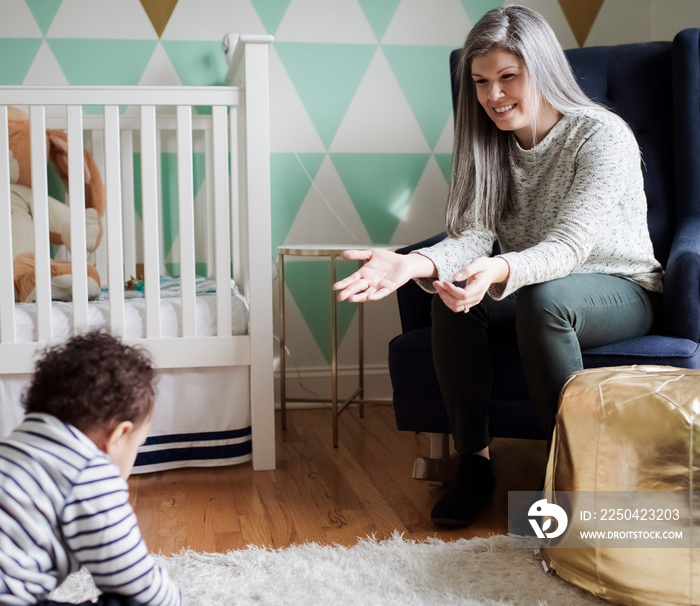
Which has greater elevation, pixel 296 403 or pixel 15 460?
pixel 15 460

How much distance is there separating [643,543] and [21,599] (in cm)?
76

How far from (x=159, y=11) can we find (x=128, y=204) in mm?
603

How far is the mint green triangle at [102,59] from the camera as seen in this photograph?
2.28 metres

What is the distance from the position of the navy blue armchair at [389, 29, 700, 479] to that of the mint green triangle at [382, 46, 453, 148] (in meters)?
0.51

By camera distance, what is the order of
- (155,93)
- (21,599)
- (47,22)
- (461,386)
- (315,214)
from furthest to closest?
(315,214)
(47,22)
(155,93)
(461,386)
(21,599)

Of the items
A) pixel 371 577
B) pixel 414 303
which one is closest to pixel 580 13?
pixel 414 303

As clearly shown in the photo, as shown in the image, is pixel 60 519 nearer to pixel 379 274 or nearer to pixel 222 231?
A: pixel 379 274

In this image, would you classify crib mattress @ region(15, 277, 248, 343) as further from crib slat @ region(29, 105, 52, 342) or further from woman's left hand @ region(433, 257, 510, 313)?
woman's left hand @ region(433, 257, 510, 313)

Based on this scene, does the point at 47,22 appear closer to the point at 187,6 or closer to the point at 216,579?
the point at 187,6

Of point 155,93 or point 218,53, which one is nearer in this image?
point 155,93

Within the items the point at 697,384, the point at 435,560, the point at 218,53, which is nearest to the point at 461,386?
the point at 435,560

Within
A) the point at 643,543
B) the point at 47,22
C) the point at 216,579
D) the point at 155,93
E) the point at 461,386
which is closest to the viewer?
the point at 643,543

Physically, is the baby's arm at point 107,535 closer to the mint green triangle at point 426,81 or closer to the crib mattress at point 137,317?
the crib mattress at point 137,317

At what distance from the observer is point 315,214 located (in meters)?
2.46
